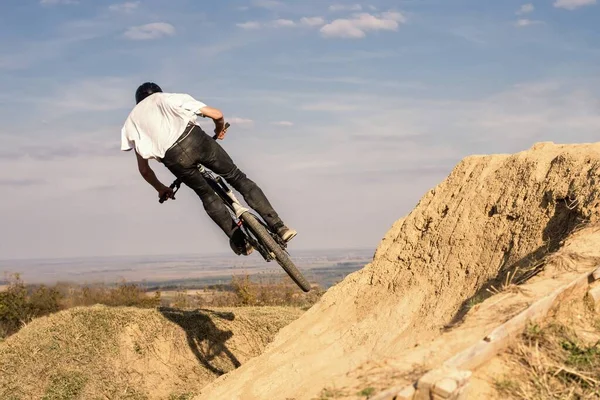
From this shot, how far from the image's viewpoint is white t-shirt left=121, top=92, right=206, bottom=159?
7.00 m

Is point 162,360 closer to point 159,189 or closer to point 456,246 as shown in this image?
point 159,189

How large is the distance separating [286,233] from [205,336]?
705 cm

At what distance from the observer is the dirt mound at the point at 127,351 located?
11.7 metres

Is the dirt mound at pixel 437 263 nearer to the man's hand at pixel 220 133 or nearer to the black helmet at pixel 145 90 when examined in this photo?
the man's hand at pixel 220 133

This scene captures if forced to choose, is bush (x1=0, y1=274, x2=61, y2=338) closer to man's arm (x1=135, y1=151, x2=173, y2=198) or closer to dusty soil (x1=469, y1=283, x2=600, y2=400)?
man's arm (x1=135, y1=151, x2=173, y2=198)

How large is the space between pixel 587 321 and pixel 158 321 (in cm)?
988

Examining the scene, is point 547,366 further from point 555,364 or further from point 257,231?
point 257,231

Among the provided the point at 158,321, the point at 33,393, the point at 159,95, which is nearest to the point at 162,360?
the point at 158,321

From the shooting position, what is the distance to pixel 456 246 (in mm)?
7816

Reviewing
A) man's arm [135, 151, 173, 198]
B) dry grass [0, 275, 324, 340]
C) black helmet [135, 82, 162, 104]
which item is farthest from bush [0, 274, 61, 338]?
black helmet [135, 82, 162, 104]

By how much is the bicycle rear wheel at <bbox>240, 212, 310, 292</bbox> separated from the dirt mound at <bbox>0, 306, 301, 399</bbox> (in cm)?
530

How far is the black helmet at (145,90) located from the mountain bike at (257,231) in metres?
0.88

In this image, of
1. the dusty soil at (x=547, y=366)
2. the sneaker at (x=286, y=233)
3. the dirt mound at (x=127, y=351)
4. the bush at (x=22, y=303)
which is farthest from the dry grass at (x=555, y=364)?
the bush at (x=22, y=303)

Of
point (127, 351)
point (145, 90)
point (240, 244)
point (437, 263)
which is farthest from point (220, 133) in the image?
point (127, 351)
